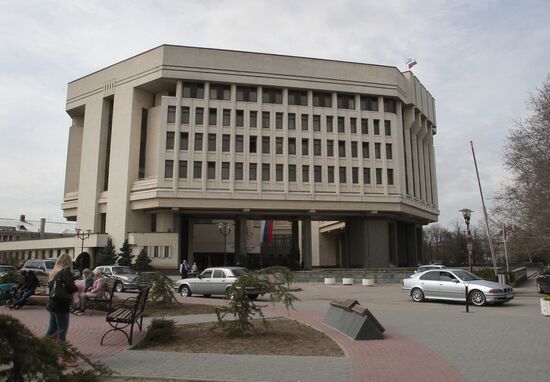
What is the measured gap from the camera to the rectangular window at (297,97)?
2227 inches

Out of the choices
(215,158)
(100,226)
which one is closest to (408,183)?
(215,158)

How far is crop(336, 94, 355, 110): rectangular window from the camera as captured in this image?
191ft

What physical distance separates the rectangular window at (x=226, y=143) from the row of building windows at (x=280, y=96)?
180 inches

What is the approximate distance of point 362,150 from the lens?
56.7 metres

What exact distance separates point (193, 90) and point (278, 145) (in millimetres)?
11483

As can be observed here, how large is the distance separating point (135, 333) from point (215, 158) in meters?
42.4

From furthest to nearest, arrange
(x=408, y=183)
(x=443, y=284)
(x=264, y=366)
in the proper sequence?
1. (x=408, y=183)
2. (x=443, y=284)
3. (x=264, y=366)

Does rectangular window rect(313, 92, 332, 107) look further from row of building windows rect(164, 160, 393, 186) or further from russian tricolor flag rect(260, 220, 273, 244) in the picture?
russian tricolor flag rect(260, 220, 273, 244)

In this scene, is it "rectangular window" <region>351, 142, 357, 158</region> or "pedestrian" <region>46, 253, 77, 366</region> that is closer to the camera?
"pedestrian" <region>46, 253, 77, 366</region>

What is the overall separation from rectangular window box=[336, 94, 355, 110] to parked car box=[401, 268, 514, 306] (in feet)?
128

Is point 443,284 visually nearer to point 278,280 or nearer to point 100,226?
point 278,280

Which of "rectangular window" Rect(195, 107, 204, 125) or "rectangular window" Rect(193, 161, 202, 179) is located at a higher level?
"rectangular window" Rect(195, 107, 204, 125)

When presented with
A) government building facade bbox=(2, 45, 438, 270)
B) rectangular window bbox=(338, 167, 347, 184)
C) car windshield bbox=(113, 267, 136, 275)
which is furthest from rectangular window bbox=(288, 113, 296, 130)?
car windshield bbox=(113, 267, 136, 275)

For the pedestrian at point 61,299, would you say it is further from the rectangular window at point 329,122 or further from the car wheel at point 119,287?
the rectangular window at point 329,122
